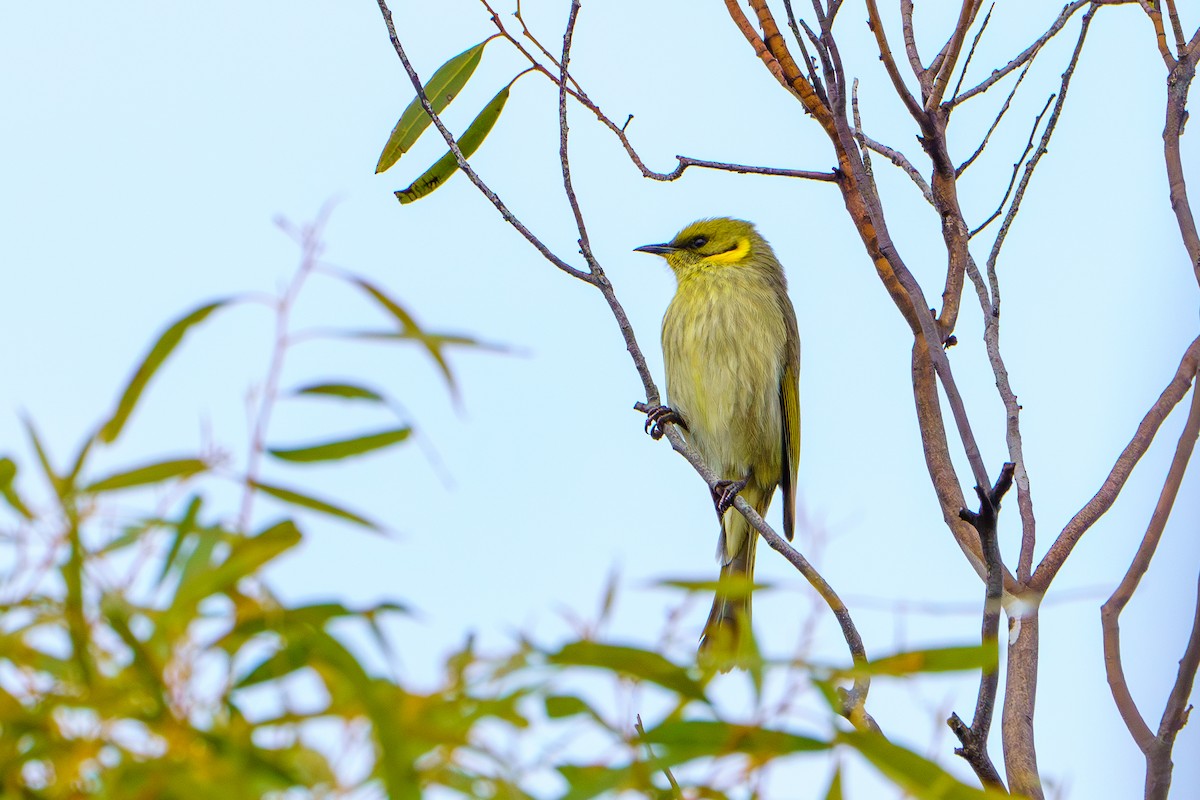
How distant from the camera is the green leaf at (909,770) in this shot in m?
1.08

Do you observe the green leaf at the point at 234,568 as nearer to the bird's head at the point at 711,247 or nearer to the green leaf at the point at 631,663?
the green leaf at the point at 631,663

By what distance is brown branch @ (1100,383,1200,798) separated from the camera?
192 cm

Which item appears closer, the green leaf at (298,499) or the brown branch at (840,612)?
the green leaf at (298,499)

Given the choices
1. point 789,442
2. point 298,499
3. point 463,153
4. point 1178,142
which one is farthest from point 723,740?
point 789,442

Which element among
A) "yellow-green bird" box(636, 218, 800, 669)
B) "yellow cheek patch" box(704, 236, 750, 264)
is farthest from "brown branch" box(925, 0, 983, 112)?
"yellow cheek patch" box(704, 236, 750, 264)

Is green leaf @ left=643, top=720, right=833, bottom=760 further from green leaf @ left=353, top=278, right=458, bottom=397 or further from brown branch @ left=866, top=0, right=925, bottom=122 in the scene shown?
brown branch @ left=866, top=0, right=925, bottom=122

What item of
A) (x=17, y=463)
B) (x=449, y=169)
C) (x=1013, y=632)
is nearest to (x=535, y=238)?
(x=449, y=169)

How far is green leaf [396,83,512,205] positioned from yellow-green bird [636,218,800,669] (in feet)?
6.03

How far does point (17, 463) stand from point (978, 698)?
1.49 meters

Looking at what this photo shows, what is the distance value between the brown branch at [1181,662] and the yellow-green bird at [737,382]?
304cm

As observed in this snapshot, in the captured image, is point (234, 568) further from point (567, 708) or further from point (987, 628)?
point (987, 628)

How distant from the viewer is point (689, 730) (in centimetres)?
109

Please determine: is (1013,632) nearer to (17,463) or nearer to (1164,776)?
(1164,776)

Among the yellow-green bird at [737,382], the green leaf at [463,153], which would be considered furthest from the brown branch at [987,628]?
the yellow-green bird at [737,382]
